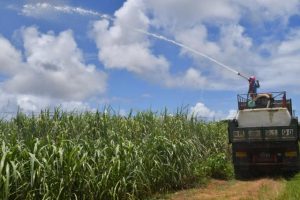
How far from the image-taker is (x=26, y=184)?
8398 millimetres

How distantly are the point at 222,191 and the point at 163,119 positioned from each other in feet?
13.9

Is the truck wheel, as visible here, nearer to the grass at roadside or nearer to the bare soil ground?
the bare soil ground

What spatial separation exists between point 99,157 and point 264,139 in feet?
23.0

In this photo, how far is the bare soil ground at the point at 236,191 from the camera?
11500 mm

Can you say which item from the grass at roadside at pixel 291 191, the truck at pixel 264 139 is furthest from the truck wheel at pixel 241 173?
the grass at roadside at pixel 291 191

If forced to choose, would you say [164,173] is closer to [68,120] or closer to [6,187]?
[68,120]

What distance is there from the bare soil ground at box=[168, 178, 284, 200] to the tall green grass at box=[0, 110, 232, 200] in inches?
19.8

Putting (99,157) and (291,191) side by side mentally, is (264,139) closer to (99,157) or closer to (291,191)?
(291,191)

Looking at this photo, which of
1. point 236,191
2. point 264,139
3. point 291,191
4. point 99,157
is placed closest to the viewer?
point 99,157

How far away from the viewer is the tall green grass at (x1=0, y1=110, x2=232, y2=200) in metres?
8.58

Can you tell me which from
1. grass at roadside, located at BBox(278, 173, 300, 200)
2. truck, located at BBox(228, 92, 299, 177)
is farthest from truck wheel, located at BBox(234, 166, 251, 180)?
grass at roadside, located at BBox(278, 173, 300, 200)

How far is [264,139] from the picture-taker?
1536cm

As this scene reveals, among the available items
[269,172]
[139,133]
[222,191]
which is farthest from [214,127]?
[222,191]

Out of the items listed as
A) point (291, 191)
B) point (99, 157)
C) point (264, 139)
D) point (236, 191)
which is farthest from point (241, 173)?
point (99, 157)
